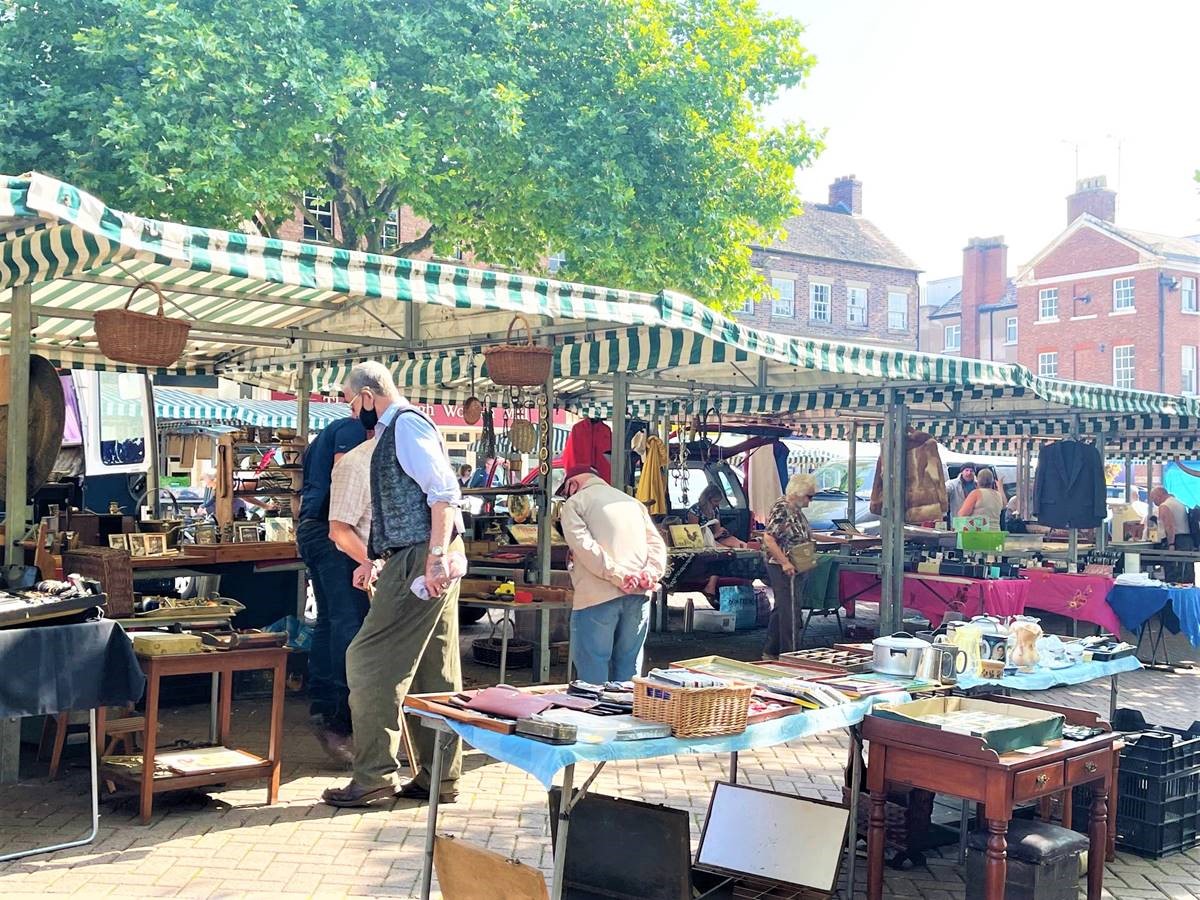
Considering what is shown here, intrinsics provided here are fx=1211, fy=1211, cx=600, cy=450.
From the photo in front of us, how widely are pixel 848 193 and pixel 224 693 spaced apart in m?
47.3

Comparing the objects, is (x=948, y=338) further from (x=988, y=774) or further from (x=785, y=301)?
(x=988, y=774)

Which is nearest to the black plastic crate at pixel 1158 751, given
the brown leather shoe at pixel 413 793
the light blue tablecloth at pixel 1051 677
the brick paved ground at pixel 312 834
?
the light blue tablecloth at pixel 1051 677

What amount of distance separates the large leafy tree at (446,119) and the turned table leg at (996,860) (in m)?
12.4

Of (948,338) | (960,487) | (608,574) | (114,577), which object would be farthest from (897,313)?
(114,577)

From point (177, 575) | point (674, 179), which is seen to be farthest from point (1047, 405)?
point (177, 575)

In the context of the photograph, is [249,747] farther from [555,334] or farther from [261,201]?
[261,201]

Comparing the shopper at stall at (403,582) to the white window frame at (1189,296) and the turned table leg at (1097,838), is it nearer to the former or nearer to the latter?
the turned table leg at (1097,838)

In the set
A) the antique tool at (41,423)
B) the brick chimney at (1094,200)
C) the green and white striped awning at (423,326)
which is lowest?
the antique tool at (41,423)

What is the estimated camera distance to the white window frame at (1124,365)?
43.1 m

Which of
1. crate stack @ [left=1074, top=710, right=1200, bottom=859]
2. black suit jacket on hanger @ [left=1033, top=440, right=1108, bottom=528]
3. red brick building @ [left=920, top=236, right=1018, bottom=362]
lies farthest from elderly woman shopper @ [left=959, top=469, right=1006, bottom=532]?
red brick building @ [left=920, top=236, right=1018, bottom=362]

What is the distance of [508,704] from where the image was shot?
394 cm

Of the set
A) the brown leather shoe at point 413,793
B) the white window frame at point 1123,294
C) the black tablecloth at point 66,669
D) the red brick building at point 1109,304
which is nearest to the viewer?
the black tablecloth at point 66,669

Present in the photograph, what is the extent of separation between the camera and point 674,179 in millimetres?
17469

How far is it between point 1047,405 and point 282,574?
945 centimetres
